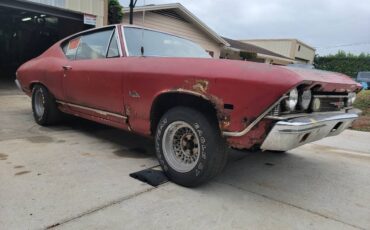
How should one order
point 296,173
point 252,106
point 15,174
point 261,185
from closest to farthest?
Result: point 252,106, point 15,174, point 261,185, point 296,173

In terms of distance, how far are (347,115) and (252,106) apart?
1401 mm

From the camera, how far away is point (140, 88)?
3.30 metres

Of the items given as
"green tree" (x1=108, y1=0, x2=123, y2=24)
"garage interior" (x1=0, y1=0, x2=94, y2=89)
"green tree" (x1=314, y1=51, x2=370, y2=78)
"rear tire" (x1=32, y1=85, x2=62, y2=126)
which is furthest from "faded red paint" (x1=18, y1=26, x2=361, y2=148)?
"green tree" (x1=314, y1=51, x2=370, y2=78)

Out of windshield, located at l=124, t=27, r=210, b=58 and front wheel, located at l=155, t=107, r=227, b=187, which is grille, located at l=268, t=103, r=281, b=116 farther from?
windshield, located at l=124, t=27, r=210, b=58

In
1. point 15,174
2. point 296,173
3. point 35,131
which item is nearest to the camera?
point 15,174

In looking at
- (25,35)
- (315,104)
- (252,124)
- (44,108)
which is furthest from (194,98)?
(25,35)

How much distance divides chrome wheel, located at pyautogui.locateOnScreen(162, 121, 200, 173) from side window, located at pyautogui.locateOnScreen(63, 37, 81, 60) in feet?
7.70

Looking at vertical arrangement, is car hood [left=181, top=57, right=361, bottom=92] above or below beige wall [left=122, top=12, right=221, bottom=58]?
below

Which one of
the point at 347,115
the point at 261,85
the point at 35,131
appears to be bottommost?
the point at 35,131

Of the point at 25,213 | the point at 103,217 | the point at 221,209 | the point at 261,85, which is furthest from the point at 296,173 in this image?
the point at 25,213

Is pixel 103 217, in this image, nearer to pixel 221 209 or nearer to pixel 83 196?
pixel 83 196

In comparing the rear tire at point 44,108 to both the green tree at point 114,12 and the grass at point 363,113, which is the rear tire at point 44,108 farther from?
the green tree at point 114,12

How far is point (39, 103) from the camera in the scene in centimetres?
528

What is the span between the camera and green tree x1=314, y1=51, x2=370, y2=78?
97.4 feet
